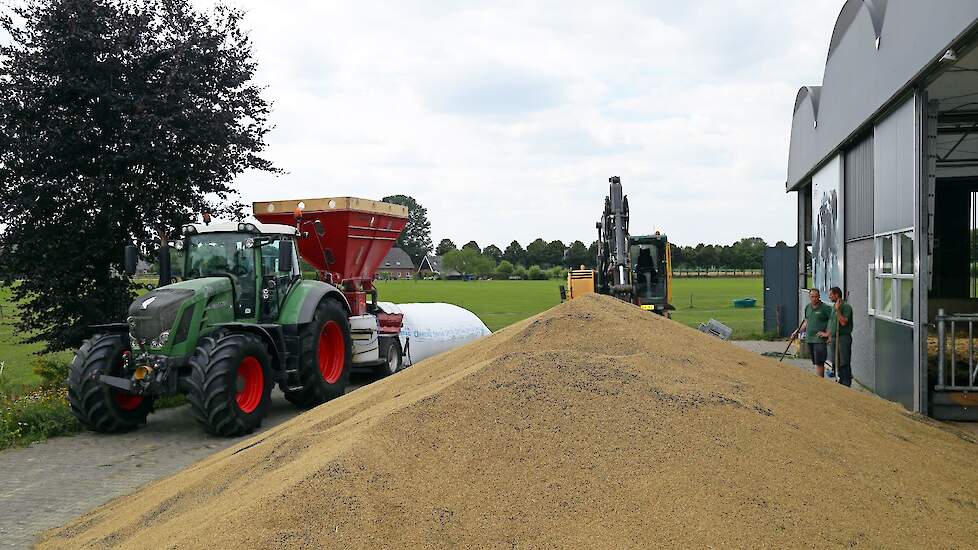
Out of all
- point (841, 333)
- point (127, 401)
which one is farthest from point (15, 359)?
point (841, 333)

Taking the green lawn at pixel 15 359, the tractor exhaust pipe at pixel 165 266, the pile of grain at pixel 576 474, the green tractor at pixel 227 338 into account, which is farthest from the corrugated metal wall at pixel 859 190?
the green lawn at pixel 15 359

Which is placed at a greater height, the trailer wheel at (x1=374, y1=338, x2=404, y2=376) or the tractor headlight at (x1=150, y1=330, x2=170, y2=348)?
the tractor headlight at (x1=150, y1=330, x2=170, y2=348)

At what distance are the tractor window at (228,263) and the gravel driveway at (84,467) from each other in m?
1.65

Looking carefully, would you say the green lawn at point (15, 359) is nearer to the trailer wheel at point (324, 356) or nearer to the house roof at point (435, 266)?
the trailer wheel at point (324, 356)

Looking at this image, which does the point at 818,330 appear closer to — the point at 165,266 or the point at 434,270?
the point at 165,266

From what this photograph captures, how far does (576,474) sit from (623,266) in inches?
527

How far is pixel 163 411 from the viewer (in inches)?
428

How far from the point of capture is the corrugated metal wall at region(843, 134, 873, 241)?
11.5 meters

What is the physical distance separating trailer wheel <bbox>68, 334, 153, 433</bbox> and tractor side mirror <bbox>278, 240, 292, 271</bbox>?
2.11 metres

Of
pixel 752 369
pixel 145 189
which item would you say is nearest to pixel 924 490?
pixel 752 369

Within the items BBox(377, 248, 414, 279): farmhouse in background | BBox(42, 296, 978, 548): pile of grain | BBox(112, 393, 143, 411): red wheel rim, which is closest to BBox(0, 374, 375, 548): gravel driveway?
BBox(112, 393, 143, 411): red wheel rim

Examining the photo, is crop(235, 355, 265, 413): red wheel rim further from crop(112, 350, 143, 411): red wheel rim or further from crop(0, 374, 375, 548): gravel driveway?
crop(112, 350, 143, 411): red wheel rim

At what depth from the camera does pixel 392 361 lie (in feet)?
44.8

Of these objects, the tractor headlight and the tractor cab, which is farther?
the tractor cab
